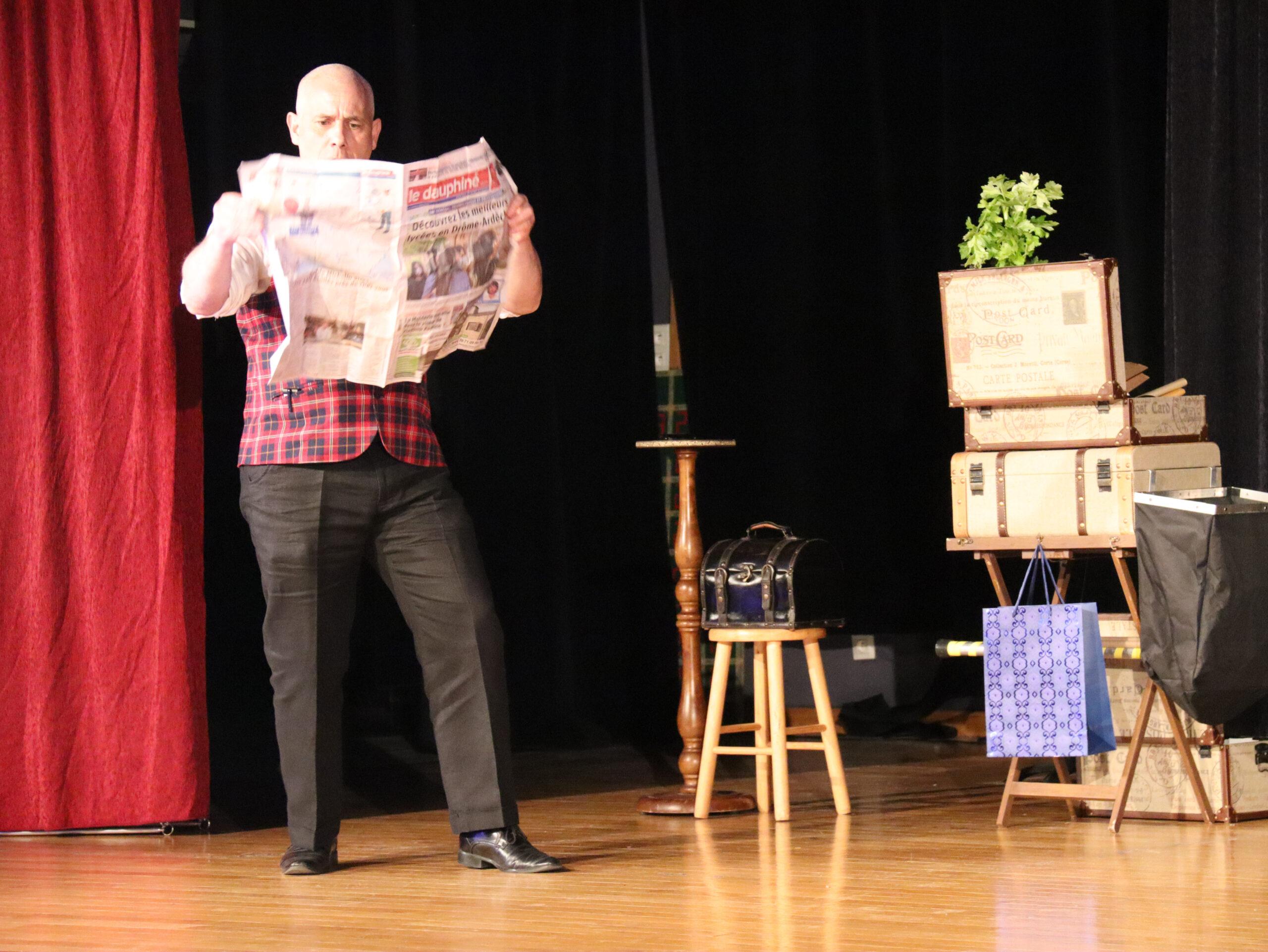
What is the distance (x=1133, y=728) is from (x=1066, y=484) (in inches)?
23.1

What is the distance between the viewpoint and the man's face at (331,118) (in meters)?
3.17

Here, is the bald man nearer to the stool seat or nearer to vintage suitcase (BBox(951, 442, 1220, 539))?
the stool seat

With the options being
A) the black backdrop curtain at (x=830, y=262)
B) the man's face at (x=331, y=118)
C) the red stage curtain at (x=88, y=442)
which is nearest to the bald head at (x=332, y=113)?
the man's face at (x=331, y=118)

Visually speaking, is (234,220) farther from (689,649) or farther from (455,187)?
(689,649)

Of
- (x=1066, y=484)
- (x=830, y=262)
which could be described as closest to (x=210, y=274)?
(x=1066, y=484)

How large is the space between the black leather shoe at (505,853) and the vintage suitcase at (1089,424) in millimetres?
1451

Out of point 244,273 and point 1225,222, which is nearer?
point 244,273

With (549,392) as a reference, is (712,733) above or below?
below

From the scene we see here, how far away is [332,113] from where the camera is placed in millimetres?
3170

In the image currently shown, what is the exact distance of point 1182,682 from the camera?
11.8ft

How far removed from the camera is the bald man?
326 centimetres

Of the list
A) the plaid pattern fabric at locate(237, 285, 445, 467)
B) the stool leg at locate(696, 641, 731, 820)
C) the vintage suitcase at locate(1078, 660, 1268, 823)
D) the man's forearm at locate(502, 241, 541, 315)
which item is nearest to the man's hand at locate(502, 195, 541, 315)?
the man's forearm at locate(502, 241, 541, 315)

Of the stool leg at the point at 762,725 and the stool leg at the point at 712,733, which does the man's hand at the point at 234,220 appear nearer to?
the stool leg at the point at 712,733

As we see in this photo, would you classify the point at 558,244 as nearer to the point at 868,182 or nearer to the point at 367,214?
the point at 868,182
